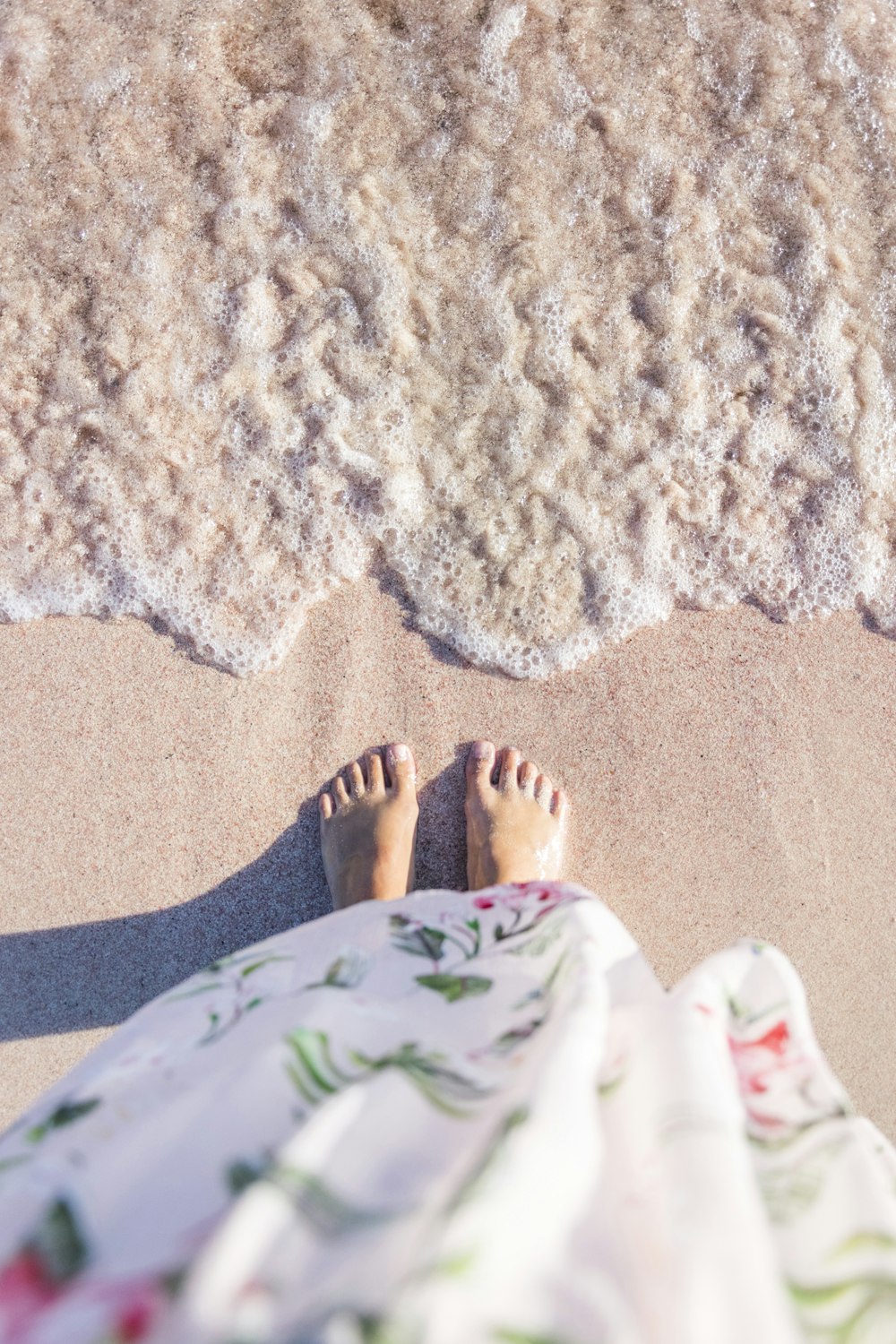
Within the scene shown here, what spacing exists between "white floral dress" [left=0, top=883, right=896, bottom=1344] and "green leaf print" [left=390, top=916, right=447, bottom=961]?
0.03 metres

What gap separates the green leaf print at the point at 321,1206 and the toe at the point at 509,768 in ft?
3.64

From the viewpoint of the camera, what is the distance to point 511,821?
6.00ft

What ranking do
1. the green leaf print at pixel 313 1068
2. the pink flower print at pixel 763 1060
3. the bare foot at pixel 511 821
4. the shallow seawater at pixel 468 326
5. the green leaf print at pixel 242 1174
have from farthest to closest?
1. the shallow seawater at pixel 468 326
2. the bare foot at pixel 511 821
3. the pink flower print at pixel 763 1060
4. the green leaf print at pixel 313 1068
5. the green leaf print at pixel 242 1174

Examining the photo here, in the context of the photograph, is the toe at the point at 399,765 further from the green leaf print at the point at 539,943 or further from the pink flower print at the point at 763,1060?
the pink flower print at the point at 763,1060

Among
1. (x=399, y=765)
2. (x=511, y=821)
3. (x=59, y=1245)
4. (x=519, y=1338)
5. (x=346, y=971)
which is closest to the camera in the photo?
(x=519, y=1338)

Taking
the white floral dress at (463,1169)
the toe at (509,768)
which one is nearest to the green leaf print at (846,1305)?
the white floral dress at (463,1169)

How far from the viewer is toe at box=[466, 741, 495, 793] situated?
75.6 inches

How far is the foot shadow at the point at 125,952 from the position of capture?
1.87 metres

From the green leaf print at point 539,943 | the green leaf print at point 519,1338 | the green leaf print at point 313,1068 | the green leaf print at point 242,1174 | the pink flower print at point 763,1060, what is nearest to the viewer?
the green leaf print at point 519,1338

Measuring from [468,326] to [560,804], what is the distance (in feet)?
3.45

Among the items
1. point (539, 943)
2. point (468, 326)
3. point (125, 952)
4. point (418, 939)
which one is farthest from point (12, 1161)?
point (468, 326)

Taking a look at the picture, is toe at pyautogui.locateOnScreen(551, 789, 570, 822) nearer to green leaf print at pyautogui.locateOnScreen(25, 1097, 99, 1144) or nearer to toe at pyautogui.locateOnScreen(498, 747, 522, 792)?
toe at pyautogui.locateOnScreen(498, 747, 522, 792)

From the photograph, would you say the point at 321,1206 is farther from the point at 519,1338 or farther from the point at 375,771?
the point at 375,771

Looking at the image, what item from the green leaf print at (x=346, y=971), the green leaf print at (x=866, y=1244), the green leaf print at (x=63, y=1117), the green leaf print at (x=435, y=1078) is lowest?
the green leaf print at (x=866, y=1244)
